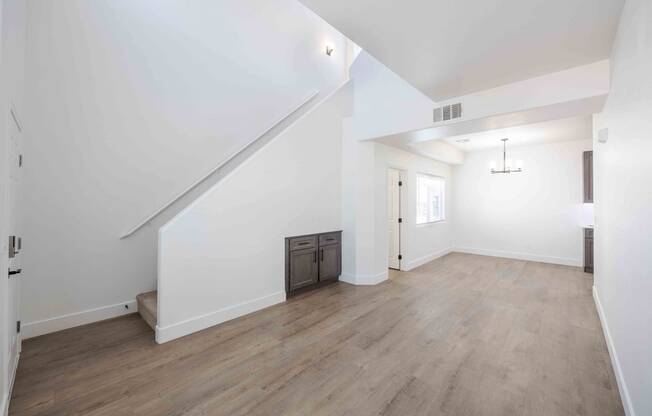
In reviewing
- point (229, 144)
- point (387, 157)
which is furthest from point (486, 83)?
point (229, 144)

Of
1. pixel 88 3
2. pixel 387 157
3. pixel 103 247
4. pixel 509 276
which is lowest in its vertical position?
pixel 509 276

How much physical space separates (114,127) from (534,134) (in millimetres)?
6975

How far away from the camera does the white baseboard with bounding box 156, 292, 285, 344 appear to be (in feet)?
8.89

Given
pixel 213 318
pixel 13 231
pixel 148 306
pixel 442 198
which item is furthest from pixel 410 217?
pixel 13 231

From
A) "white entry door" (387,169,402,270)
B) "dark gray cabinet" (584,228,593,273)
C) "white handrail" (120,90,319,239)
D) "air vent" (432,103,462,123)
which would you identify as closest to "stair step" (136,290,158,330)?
"white handrail" (120,90,319,239)

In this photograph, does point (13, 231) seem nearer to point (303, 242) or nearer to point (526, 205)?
point (303, 242)

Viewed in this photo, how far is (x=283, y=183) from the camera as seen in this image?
12.3 ft

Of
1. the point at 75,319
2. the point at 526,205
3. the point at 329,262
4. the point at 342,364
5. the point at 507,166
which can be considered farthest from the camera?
the point at 507,166

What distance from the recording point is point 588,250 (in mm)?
5367

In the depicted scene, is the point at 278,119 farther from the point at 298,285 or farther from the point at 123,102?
the point at 298,285

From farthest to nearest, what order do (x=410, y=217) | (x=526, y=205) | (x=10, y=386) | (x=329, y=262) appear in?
(x=526, y=205) < (x=410, y=217) < (x=329, y=262) < (x=10, y=386)

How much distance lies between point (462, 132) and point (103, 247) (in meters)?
4.94

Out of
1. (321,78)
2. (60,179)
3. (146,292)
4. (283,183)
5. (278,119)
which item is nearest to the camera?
(60,179)

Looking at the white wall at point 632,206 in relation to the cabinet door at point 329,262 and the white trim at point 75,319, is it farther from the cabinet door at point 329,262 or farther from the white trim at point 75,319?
the white trim at point 75,319
